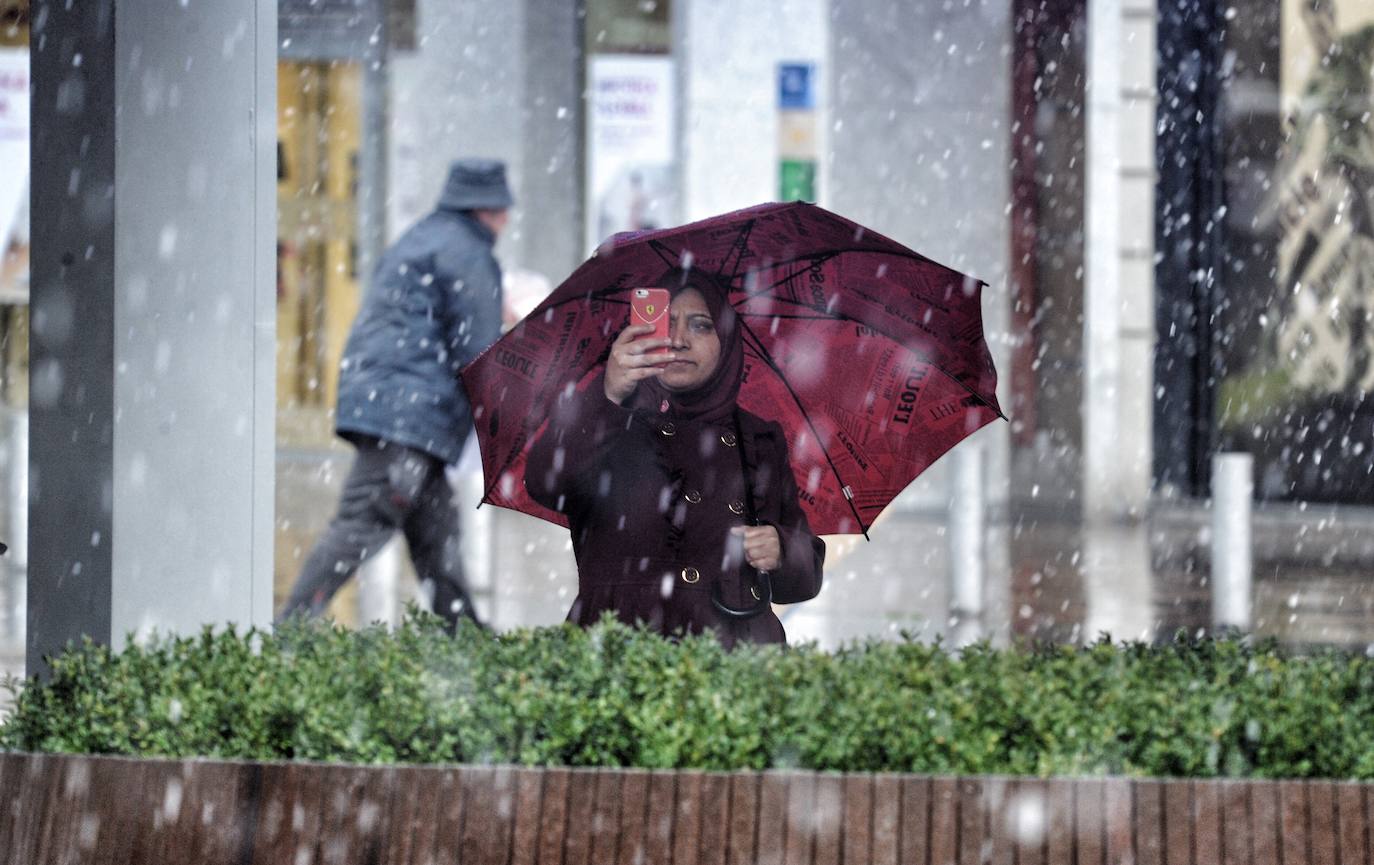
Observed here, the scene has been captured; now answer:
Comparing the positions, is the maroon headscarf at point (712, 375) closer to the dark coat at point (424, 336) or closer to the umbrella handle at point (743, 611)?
the umbrella handle at point (743, 611)

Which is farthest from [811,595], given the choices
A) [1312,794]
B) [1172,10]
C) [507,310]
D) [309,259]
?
[309,259]

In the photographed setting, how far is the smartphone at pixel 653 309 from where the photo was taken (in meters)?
3.58

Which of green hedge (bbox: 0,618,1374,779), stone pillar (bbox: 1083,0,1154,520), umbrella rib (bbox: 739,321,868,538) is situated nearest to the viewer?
green hedge (bbox: 0,618,1374,779)

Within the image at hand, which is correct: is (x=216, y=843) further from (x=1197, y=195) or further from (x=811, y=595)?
(x=1197, y=195)

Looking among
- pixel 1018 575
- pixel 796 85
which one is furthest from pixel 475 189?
pixel 796 85

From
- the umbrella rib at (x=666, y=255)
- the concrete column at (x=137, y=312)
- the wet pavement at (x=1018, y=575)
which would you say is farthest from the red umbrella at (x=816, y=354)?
the wet pavement at (x=1018, y=575)

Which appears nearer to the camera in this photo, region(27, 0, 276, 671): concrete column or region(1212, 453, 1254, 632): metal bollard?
region(27, 0, 276, 671): concrete column

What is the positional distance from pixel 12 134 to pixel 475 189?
1109 centimetres

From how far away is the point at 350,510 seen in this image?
22.0ft

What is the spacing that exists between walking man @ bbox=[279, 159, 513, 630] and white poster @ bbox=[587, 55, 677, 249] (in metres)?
8.13

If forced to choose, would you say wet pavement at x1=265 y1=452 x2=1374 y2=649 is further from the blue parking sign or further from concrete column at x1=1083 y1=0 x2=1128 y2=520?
the blue parking sign

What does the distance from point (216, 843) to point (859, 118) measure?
451 inches

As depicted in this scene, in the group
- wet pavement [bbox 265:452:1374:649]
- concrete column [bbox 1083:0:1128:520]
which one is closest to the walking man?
wet pavement [bbox 265:452:1374:649]

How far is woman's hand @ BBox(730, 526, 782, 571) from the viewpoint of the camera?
379 centimetres
